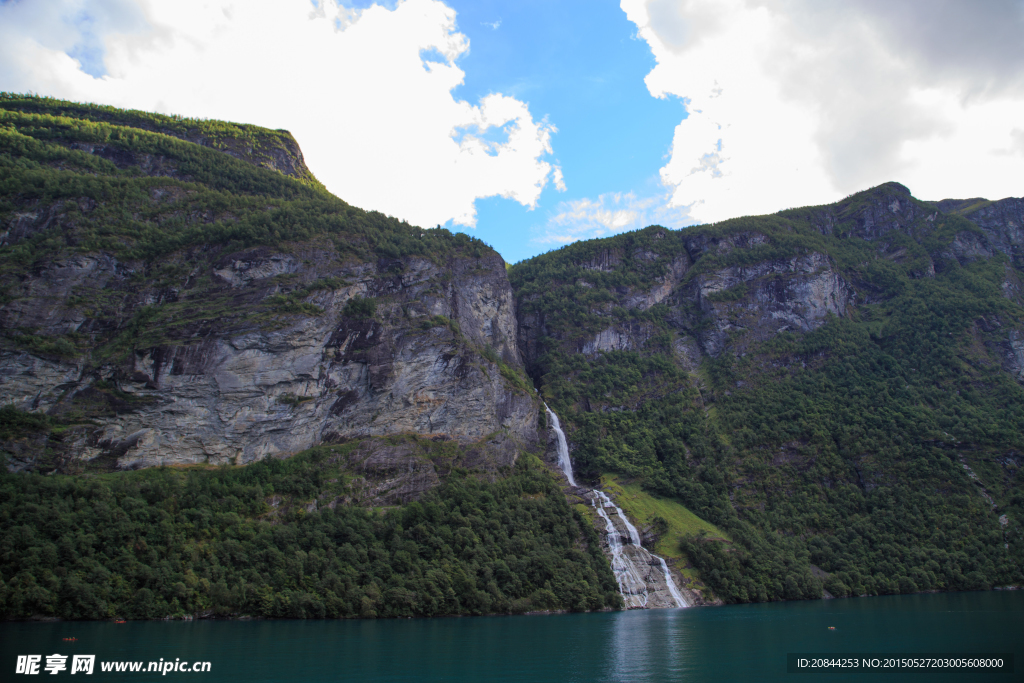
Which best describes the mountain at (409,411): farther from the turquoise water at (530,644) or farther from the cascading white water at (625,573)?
the turquoise water at (530,644)

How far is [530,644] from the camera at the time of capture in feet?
132

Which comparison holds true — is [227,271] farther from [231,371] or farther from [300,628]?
[300,628]

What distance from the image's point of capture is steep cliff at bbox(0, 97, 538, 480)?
67.8 m

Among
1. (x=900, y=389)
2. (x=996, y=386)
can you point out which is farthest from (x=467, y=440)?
(x=996, y=386)

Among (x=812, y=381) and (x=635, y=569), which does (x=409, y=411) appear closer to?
(x=635, y=569)

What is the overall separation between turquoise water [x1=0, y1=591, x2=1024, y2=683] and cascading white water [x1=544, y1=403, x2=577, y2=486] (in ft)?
138

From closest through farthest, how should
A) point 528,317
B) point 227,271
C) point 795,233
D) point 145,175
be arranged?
point 227,271 → point 145,175 → point 528,317 → point 795,233

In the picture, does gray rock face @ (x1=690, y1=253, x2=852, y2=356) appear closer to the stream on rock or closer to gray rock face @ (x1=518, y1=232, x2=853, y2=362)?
gray rock face @ (x1=518, y1=232, x2=853, y2=362)

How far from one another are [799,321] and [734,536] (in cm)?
6834

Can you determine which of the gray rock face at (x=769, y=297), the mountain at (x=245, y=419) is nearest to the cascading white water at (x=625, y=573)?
the mountain at (x=245, y=419)

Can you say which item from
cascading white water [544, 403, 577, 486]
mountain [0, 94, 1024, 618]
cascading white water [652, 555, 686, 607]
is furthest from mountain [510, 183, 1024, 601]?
cascading white water [652, 555, 686, 607]

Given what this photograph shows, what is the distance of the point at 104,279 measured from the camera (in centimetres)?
7812

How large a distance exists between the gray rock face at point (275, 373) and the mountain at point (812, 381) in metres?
29.0

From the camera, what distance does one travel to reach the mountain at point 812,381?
285 feet
